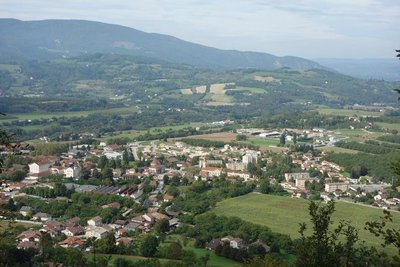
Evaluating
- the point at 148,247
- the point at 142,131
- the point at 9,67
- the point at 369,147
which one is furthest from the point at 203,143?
the point at 9,67

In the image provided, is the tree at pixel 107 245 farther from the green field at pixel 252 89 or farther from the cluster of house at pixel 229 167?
the green field at pixel 252 89

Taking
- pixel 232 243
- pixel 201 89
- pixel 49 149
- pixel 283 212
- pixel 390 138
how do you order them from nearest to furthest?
pixel 232 243 < pixel 283 212 < pixel 49 149 < pixel 390 138 < pixel 201 89

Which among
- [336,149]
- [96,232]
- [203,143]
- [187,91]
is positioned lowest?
[187,91]

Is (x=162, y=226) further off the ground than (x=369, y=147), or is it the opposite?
(x=162, y=226)

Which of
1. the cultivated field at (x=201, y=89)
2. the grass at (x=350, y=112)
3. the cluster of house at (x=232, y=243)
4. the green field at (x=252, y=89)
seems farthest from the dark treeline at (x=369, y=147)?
the cultivated field at (x=201, y=89)

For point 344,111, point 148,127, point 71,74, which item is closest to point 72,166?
point 148,127

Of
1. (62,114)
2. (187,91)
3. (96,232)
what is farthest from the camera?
(187,91)

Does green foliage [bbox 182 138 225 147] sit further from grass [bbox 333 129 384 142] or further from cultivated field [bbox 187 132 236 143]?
grass [bbox 333 129 384 142]

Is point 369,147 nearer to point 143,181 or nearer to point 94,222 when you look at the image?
point 143,181

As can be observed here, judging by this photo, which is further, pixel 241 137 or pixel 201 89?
pixel 201 89
